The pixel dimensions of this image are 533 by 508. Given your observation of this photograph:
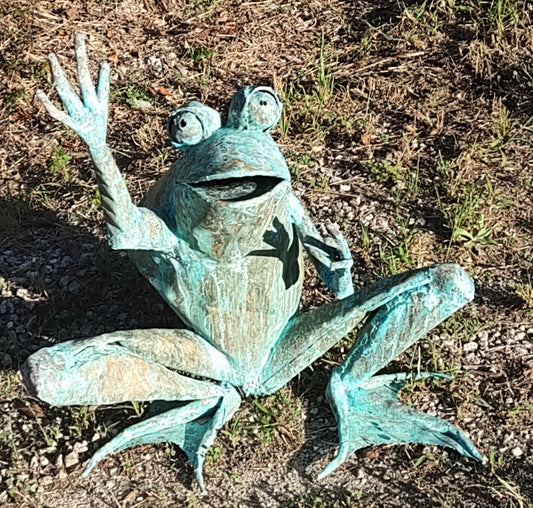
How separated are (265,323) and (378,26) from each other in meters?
2.41

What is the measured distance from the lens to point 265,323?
2977 mm

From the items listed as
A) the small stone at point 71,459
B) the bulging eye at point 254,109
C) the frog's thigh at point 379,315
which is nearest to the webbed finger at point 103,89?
the bulging eye at point 254,109

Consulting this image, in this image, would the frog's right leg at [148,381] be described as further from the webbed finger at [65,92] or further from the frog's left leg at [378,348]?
Answer: the webbed finger at [65,92]

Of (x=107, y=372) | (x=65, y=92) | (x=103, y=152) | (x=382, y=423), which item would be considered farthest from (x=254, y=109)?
(x=382, y=423)

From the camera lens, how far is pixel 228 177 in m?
2.51

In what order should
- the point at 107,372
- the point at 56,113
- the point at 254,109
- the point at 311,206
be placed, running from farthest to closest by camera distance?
the point at 311,206, the point at 107,372, the point at 254,109, the point at 56,113

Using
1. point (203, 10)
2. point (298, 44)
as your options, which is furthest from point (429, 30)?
point (203, 10)

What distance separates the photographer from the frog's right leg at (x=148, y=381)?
2.76 meters

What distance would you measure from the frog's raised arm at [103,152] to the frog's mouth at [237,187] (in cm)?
18

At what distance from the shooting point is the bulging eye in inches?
105

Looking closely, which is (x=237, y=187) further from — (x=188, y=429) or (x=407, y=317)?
(x=188, y=429)

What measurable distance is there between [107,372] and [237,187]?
704 mm

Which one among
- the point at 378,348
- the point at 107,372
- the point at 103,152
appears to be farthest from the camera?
the point at 378,348

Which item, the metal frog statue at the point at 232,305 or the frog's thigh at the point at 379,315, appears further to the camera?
the frog's thigh at the point at 379,315
